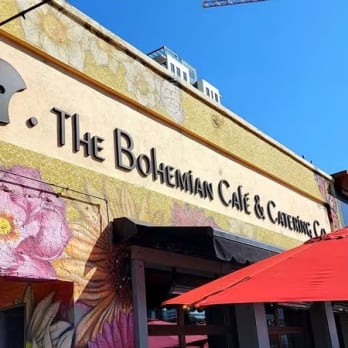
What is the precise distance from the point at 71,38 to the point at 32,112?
116 centimetres

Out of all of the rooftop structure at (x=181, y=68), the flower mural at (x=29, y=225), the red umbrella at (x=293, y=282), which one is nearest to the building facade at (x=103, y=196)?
the flower mural at (x=29, y=225)

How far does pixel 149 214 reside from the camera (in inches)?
237

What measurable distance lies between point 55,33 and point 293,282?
12.3 ft

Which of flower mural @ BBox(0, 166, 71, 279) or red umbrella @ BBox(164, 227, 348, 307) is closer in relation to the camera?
red umbrella @ BBox(164, 227, 348, 307)

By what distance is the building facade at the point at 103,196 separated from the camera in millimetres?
4668

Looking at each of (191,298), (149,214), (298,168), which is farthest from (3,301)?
(298,168)

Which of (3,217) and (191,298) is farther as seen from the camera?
(3,217)

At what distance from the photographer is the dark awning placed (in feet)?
16.9

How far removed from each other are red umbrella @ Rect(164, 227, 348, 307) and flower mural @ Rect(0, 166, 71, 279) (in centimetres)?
173

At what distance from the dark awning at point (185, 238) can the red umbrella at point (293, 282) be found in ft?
5.34

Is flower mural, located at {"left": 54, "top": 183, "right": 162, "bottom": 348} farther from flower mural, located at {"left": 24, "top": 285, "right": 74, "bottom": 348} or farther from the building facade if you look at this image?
flower mural, located at {"left": 24, "top": 285, "right": 74, "bottom": 348}

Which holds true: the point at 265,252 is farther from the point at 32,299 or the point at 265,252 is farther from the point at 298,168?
the point at 298,168

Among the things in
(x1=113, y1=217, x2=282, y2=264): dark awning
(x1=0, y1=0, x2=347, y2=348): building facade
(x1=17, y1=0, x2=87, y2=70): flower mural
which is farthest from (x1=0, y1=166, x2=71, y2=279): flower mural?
(x1=17, y1=0, x2=87, y2=70): flower mural

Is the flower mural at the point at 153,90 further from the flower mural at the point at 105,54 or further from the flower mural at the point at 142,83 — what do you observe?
the flower mural at the point at 105,54
